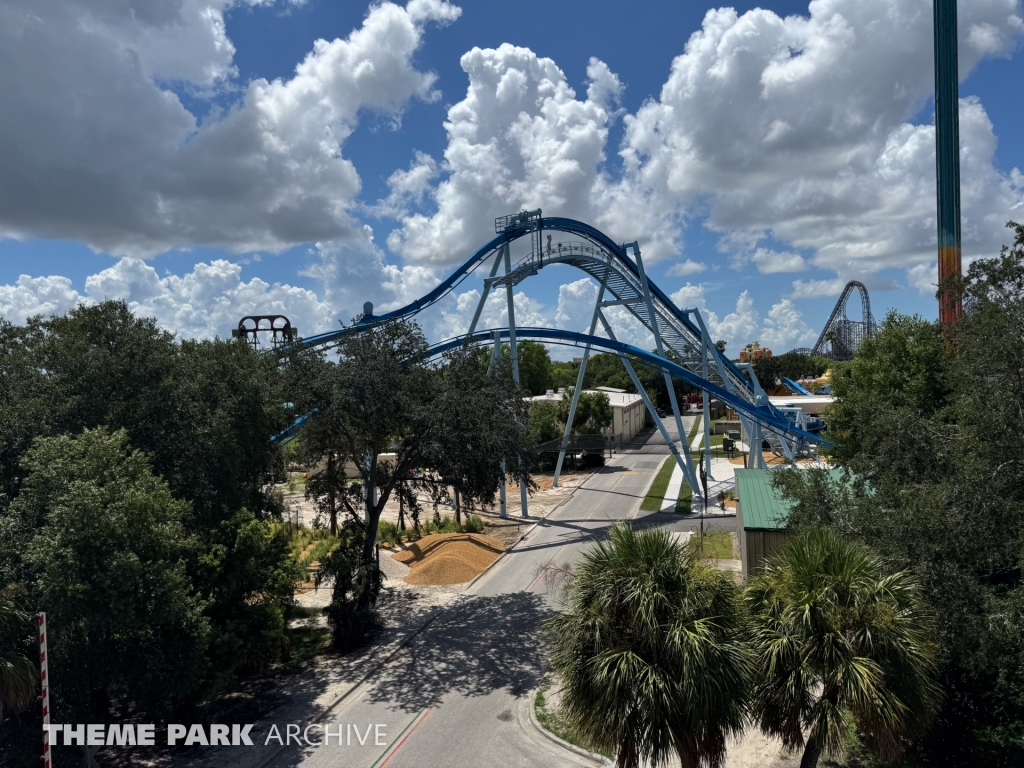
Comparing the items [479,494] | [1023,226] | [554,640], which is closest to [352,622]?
[479,494]

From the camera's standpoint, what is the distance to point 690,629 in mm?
7172

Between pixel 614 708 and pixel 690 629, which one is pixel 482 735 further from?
pixel 690 629

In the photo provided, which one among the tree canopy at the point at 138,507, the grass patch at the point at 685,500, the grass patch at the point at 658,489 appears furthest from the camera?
the grass patch at the point at 658,489

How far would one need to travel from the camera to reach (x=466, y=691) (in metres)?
13.8

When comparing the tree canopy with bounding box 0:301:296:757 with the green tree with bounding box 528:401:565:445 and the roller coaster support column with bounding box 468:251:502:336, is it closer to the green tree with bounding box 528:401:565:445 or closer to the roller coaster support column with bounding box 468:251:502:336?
the roller coaster support column with bounding box 468:251:502:336

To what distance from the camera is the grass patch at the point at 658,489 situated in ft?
106

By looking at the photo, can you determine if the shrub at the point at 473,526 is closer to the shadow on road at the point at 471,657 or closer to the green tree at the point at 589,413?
the shadow on road at the point at 471,657

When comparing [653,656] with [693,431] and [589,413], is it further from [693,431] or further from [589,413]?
[693,431]

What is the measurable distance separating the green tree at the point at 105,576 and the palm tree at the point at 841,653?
857 centimetres

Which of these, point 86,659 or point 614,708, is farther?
point 86,659

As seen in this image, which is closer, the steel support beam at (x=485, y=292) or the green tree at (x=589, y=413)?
the steel support beam at (x=485, y=292)

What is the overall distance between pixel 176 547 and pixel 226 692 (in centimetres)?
559

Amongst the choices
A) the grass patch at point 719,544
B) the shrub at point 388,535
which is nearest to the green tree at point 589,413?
the grass patch at point 719,544

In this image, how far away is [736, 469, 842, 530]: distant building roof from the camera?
1775 cm
